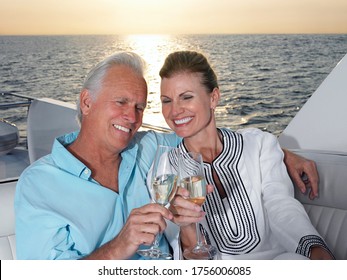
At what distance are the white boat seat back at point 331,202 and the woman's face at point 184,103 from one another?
1.25 feet

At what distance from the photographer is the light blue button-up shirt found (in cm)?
97

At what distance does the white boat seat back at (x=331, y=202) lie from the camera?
1.30 metres

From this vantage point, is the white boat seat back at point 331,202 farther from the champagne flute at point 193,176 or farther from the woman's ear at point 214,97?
the champagne flute at point 193,176

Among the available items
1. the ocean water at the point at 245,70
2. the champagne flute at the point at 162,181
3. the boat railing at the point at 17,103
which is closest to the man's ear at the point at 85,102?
the champagne flute at the point at 162,181

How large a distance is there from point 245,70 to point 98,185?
12.1 meters

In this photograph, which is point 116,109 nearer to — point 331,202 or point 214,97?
point 214,97

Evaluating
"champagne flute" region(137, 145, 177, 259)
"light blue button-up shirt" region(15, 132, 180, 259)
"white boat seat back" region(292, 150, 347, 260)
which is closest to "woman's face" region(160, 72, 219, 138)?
"light blue button-up shirt" region(15, 132, 180, 259)

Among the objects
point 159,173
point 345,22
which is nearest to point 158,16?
point 345,22

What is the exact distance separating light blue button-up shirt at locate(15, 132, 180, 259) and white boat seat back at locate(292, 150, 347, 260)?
1.63ft

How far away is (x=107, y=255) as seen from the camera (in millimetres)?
903

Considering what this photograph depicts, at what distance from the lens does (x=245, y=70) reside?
12812mm

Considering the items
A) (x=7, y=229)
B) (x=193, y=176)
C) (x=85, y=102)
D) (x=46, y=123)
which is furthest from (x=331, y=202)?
(x=46, y=123)

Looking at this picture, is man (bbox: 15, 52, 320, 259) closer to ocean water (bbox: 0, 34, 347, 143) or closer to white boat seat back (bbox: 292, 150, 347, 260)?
white boat seat back (bbox: 292, 150, 347, 260)
